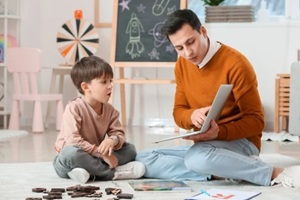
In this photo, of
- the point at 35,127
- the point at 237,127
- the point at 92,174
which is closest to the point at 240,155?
the point at 237,127

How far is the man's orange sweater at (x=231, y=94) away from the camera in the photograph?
7.92 feet

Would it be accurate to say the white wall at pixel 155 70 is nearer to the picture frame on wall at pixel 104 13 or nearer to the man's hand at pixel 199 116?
the picture frame on wall at pixel 104 13

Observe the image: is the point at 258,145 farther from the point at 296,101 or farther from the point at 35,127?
the point at 35,127

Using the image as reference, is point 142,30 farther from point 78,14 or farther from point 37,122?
point 37,122

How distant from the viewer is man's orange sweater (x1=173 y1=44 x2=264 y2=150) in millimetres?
2414

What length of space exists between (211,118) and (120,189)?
40 cm

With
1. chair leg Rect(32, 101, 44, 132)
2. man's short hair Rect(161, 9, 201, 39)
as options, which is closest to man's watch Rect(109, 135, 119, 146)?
man's short hair Rect(161, 9, 201, 39)

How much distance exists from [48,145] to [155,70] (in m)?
1.75

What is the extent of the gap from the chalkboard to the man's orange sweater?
99.2 inches

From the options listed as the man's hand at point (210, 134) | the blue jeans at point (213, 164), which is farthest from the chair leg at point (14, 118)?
the man's hand at point (210, 134)

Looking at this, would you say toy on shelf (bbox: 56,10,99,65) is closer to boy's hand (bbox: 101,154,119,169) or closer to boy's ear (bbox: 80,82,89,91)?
boy's ear (bbox: 80,82,89,91)

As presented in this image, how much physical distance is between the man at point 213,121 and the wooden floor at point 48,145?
3.00 ft

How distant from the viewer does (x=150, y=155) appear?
2625mm

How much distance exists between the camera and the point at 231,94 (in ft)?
8.05
